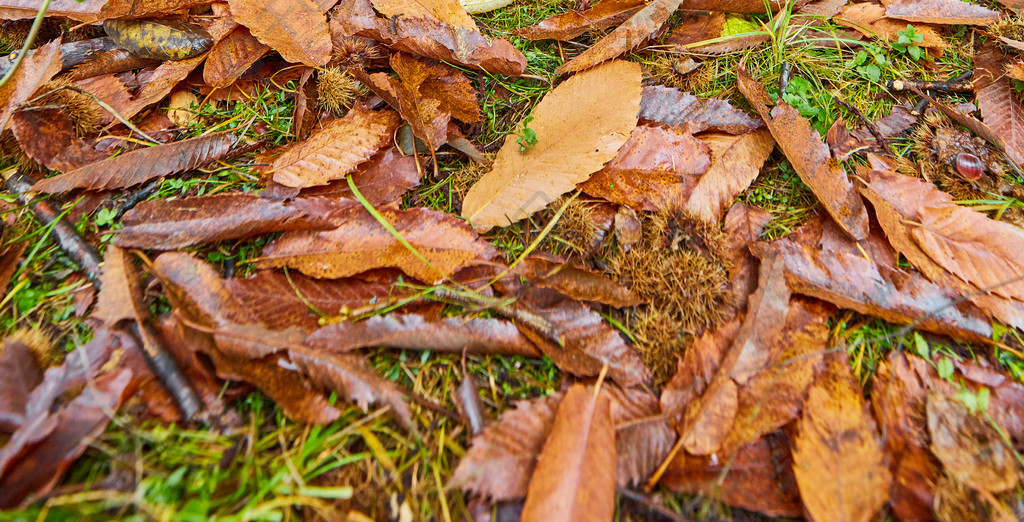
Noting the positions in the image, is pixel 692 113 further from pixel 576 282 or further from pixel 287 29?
pixel 287 29

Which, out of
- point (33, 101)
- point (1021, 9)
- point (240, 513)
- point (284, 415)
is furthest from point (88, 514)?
point (1021, 9)

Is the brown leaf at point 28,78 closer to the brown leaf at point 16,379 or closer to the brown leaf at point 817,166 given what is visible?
the brown leaf at point 16,379

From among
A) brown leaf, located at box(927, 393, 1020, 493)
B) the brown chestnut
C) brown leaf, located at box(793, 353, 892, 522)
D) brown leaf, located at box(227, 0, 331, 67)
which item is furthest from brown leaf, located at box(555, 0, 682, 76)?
brown leaf, located at box(927, 393, 1020, 493)

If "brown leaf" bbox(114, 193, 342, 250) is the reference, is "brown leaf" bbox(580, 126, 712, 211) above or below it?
below

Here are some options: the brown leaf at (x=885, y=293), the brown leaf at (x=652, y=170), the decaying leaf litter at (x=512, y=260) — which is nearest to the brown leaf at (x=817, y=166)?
the decaying leaf litter at (x=512, y=260)

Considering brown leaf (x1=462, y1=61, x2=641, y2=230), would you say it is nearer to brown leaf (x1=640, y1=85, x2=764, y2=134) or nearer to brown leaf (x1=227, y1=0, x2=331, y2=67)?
brown leaf (x1=640, y1=85, x2=764, y2=134)

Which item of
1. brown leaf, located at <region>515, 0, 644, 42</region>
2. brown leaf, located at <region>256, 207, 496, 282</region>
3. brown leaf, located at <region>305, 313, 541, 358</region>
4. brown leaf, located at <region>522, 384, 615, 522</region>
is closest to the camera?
brown leaf, located at <region>522, 384, 615, 522</region>

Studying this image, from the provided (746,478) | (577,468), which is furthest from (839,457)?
(577,468)
